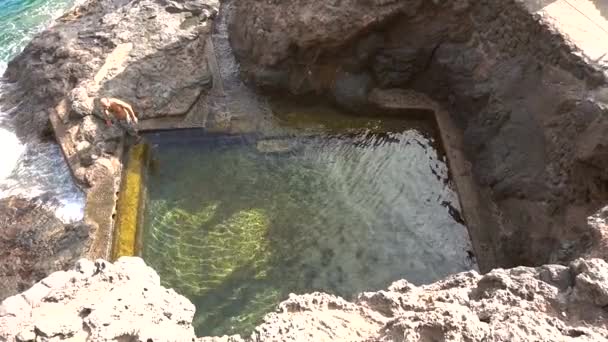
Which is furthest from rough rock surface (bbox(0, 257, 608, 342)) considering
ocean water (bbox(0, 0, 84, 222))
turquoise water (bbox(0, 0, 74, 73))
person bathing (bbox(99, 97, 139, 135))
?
turquoise water (bbox(0, 0, 74, 73))

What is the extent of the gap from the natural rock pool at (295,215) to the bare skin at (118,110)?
22.7 inches

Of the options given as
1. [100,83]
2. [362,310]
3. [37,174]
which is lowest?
[37,174]

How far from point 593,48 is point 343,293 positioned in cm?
469

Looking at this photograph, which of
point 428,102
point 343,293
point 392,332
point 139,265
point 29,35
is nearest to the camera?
point 392,332

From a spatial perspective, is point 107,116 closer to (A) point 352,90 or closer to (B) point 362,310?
(A) point 352,90

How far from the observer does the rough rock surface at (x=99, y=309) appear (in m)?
4.84

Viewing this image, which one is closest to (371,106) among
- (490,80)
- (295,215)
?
(490,80)

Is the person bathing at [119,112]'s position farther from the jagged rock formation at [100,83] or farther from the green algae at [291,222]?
the green algae at [291,222]

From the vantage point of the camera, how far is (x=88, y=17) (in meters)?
11.8

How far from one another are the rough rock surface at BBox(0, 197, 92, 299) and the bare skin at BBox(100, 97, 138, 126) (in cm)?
190

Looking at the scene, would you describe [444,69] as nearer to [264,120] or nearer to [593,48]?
[593,48]

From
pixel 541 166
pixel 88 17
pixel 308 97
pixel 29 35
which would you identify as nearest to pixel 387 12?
pixel 308 97

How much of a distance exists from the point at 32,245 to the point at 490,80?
7487 mm

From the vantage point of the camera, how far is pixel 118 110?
8.92 meters
